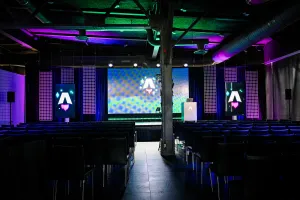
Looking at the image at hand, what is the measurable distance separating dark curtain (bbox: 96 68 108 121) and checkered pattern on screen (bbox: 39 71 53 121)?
102 inches

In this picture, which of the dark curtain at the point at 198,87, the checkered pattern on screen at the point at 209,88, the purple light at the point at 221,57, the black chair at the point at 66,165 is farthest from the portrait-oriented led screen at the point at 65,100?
the black chair at the point at 66,165

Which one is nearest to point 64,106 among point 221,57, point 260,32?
point 221,57

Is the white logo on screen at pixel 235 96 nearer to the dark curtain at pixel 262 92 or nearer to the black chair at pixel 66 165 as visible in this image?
the dark curtain at pixel 262 92

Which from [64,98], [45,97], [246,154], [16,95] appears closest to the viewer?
[246,154]

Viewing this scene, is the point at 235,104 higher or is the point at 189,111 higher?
the point at 235,104

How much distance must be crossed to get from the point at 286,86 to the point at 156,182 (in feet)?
31.8

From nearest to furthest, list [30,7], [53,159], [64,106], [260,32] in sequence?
[53,159]
[30,7]
[260,32]
[64,106]

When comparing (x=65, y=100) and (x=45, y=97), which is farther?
(x=45, y=97)

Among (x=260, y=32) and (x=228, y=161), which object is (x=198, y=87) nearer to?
(x=260, y=32)

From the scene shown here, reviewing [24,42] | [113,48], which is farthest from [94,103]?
[24,42]

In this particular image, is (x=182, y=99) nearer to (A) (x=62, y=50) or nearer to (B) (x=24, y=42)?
(A) (x=62, y=50)

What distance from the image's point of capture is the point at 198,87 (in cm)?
1579

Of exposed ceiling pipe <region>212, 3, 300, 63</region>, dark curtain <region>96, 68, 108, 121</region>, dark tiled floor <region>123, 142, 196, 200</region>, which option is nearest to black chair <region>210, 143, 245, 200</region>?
dark tiled floor <region>123, 142, 196, 200</region>

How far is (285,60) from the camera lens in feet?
41.2
